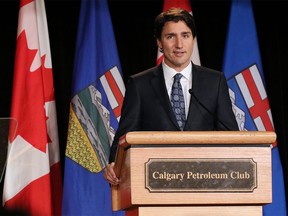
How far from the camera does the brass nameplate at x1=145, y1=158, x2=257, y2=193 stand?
2.10 meters

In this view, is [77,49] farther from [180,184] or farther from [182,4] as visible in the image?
[180,184]

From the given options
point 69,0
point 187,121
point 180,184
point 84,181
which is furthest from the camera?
point 69,0

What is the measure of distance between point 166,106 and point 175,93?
2.5 inches

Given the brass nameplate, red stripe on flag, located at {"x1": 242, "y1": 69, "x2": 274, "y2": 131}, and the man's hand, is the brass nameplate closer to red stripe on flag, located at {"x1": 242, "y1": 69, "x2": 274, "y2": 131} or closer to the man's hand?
the man's hand

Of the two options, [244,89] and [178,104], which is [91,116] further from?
[178,104]

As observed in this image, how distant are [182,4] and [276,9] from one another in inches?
32.6

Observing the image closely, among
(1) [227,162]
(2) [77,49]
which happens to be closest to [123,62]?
(2) [77,49]

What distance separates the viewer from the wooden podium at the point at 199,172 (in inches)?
82.0

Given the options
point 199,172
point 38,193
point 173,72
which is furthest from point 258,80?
point 199,172

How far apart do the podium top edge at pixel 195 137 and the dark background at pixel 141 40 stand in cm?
294

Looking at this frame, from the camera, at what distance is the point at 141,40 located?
16.8ft

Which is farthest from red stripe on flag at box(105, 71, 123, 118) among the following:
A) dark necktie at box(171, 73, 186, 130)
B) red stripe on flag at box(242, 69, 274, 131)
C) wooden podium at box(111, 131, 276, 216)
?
wooden podium at box(111, 131, 276, 216)

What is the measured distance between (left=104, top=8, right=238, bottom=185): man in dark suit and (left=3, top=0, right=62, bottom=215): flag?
1896mm

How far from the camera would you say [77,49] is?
4.79 meters
